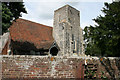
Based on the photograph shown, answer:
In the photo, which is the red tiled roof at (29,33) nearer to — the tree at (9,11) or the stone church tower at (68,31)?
the stone church tower at (68,31)

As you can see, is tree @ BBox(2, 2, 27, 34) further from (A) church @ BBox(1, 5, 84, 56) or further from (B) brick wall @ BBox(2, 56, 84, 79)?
(A) church @ BBox(1, 5, 84, 56)

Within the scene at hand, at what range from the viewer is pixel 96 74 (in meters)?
6.04

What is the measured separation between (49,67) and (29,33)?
15.5m

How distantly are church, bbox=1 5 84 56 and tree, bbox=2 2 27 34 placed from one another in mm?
5617

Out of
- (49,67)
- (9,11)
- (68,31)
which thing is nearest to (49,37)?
(68,31)

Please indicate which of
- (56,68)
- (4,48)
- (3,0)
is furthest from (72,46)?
(56,68)

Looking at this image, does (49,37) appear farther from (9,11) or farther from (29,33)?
(9,11)

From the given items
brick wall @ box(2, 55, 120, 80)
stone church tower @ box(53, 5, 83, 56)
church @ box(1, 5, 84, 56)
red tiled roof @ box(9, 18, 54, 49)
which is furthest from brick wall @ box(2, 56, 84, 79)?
stone church tower @ box(53, 5, 83, 56)

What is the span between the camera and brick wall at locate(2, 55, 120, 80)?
5.11 meters

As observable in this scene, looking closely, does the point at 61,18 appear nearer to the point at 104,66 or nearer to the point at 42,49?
the point at 42,49

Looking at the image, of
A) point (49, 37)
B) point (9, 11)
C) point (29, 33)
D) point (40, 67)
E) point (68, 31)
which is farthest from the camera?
point (68, 31)

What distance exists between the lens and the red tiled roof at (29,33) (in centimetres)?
1755

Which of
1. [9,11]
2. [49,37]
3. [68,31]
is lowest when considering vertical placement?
[49,37]

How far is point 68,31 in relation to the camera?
23.3 m
